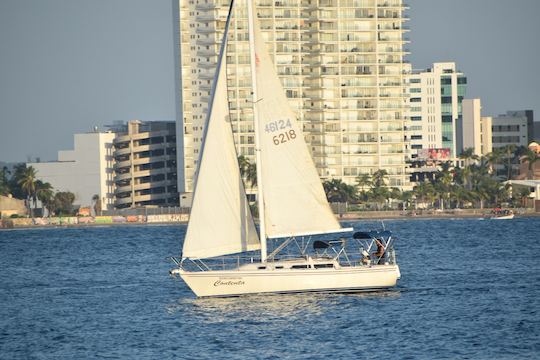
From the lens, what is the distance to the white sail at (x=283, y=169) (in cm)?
6888

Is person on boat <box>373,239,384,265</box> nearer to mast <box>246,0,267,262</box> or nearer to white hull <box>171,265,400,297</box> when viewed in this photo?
white hull <box>171,265,400,297</box>

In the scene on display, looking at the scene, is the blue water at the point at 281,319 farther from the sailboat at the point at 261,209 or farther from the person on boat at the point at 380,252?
the person on boat at the point at 380,252

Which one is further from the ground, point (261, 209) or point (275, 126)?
point (275, 126)

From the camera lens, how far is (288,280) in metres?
67.9

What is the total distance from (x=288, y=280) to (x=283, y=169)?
5942 millimetres

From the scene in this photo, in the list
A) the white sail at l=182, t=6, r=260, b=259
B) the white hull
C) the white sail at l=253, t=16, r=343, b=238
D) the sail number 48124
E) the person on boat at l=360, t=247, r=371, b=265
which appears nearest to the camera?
the white hull

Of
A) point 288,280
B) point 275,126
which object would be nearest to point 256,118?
point 275,126

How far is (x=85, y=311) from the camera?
241ft

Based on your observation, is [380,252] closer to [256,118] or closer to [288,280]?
[288,280]

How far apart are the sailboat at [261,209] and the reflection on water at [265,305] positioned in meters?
0.50

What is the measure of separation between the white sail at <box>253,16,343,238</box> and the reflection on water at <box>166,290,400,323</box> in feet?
11.4

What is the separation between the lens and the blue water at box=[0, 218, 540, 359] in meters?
56.1

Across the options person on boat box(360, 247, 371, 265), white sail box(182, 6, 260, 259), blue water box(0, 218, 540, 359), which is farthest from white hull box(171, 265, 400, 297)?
white sail box(182, 6, 260, 259)

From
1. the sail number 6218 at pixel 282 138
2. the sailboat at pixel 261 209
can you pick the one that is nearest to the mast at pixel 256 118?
the sailboat at pixel 261 209
